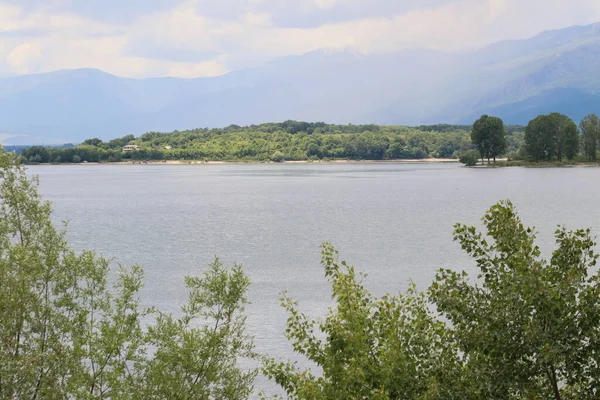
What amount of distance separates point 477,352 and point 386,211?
6618cm

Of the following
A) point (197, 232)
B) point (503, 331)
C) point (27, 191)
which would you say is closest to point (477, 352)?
point (503, 331)

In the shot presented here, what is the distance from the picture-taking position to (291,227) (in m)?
64.2

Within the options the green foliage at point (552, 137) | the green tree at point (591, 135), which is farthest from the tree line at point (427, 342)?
the green tree at point (591, 135)

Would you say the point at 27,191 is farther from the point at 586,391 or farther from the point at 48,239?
the point at 586,391

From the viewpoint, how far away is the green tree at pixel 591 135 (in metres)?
157

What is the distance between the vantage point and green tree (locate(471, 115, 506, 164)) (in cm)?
16862

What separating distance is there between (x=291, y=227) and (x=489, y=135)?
119815 mm

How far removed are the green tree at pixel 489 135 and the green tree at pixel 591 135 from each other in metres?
19.3

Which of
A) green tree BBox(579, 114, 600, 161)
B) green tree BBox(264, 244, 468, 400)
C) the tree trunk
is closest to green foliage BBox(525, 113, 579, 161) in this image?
green tree BBox(579, 114, 600, 161)

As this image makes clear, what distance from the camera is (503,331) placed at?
10844mm

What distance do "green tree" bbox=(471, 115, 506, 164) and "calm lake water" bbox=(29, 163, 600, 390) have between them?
48746 mm

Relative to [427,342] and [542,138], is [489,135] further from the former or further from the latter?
[427,342]

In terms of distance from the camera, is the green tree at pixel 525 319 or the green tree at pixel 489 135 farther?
the green tree at pixel 489 135

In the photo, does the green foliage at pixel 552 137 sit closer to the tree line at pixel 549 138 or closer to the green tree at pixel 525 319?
the tree line at pixel 549 138
